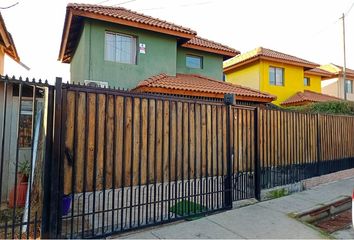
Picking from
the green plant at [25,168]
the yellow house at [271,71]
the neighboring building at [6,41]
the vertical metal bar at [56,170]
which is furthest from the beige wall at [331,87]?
the vertical metal bar at [56,170]

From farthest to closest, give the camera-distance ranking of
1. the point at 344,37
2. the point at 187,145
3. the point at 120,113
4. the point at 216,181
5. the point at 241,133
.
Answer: the point at 344,37
the point at 241,133
the point at 216,181
the point at 187,145
the point at 120,113

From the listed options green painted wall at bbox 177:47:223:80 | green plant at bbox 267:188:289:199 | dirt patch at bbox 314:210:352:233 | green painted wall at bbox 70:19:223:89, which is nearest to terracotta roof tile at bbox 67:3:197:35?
green painted wall at bbox 70:19:223:89

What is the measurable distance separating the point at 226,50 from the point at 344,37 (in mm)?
13581

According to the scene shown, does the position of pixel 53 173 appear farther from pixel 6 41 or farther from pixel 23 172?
pixel 6 41

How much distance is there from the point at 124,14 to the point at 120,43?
1.30 metres

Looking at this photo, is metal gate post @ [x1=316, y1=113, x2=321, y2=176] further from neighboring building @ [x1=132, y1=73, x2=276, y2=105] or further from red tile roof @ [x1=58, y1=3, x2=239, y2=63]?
red tile roof @ [x1=58, y1=3, x2=239, y2=63]

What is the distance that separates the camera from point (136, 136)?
437 cm

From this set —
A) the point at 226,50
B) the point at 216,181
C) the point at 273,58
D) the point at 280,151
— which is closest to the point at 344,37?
the point at 273,58

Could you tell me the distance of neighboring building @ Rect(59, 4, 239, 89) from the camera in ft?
32.0

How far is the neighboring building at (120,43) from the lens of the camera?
384 inches

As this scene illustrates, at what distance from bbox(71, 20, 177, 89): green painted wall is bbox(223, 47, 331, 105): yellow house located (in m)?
8.80

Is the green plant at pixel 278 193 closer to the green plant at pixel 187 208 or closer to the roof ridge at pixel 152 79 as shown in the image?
the green plant at pixel 187 208

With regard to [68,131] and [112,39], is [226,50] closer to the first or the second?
[112,39]

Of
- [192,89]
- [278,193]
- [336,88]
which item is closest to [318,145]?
[278,193]
